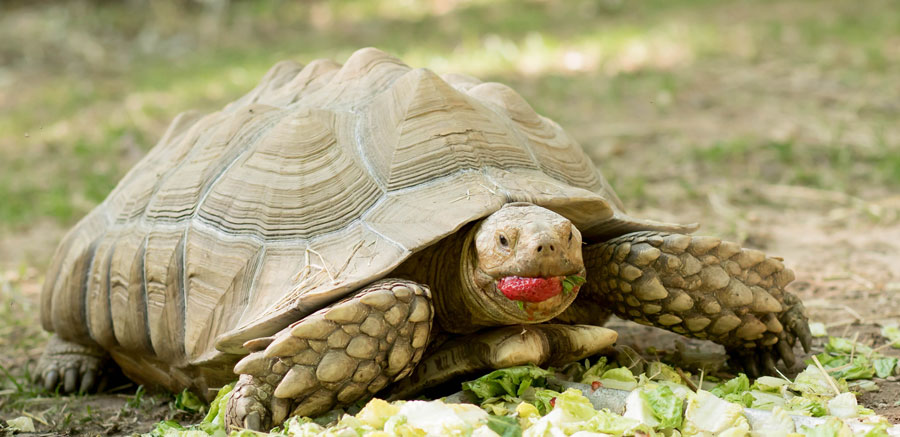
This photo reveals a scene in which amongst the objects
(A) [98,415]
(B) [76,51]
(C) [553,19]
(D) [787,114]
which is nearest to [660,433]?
(A) [98,415]

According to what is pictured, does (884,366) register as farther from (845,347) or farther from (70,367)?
(70,367)

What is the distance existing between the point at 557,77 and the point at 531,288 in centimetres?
610

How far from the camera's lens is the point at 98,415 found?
9.45ft

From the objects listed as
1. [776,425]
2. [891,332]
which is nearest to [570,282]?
[776,425]

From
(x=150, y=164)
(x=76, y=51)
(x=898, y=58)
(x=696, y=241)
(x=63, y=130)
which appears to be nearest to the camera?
(x=696, y=241)

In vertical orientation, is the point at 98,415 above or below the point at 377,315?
below

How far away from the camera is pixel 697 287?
261cm

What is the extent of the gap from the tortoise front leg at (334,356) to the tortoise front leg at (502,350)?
161mm

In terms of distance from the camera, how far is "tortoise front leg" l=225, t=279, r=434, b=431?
217 centimetres

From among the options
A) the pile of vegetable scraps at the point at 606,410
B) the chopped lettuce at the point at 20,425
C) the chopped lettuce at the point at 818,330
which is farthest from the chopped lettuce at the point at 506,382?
the chopped lettuce at the point at 20,425

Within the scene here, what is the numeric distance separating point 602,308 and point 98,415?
1.62m

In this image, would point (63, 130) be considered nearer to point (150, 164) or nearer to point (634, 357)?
point (150, 164)

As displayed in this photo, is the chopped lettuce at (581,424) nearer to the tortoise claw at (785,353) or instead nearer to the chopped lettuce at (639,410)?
the chopped lettuce at (639,410)

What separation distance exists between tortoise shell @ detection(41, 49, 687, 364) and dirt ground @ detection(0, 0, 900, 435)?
403 mm
